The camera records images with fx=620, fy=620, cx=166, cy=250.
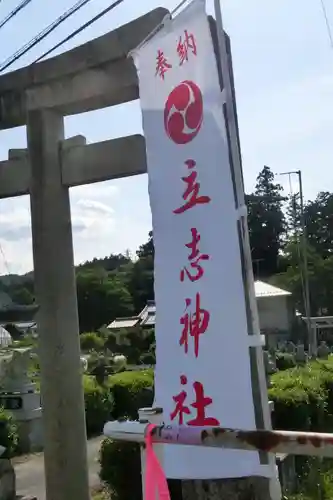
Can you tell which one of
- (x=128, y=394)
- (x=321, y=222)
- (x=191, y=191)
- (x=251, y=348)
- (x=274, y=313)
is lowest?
(x=128, y=394)

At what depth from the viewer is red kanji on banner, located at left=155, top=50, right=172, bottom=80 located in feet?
11.3

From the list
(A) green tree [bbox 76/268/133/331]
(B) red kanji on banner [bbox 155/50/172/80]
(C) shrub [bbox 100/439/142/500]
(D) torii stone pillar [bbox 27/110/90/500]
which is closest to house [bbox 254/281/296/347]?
(A) green tree [bbox 76/268/133/331]

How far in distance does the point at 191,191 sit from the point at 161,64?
0.80 m

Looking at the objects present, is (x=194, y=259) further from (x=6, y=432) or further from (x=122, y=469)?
(x=6, y=432)

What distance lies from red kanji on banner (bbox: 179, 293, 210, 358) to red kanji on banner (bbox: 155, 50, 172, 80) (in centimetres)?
128

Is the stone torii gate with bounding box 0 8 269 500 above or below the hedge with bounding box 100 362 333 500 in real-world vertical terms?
above

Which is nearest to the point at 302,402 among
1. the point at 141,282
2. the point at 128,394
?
the point at 128,394

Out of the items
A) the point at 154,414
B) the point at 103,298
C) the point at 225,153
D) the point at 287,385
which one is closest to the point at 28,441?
the point at 287,385

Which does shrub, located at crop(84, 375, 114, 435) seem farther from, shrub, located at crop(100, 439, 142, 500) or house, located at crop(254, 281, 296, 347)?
house, located at crop(254, 281, 296, 347)

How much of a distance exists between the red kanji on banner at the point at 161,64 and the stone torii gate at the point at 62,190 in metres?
1.07

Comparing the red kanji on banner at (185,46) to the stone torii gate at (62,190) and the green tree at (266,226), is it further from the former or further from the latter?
the green tree at (266,226)

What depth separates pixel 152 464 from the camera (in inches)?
99.2

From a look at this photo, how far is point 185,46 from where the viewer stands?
130 inches

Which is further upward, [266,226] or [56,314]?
[266,226]
